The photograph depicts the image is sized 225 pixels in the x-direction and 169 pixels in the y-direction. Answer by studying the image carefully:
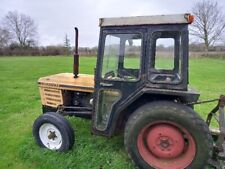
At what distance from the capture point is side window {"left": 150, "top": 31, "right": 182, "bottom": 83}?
3.52 metres

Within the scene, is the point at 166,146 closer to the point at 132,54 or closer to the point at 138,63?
the point at 138,63

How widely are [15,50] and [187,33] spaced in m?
44.4

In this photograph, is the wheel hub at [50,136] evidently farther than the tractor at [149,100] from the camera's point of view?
Yes

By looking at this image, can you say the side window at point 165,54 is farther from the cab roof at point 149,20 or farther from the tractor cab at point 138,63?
the cab roof at point 149,20

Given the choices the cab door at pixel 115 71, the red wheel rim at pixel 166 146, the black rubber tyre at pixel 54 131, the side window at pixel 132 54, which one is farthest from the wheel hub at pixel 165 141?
the black rubber tyre at pixel 54 131

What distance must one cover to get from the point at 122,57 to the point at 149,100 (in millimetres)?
822

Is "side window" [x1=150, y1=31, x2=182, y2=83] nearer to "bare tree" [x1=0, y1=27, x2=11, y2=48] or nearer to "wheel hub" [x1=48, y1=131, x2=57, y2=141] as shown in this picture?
"wheel hub" [x1=48, y1=131, x2=57, y2=141]

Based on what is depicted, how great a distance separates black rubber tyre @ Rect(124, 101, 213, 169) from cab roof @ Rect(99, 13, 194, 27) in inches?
39.6

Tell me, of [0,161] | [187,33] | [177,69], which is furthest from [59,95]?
[187,33]

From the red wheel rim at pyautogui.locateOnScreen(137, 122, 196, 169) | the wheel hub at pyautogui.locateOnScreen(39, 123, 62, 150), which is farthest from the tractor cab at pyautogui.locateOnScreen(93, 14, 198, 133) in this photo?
the wheel hub at pyautogui.locateOnScreen(39, 123, 62, 150)

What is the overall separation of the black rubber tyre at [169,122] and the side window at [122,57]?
51cm

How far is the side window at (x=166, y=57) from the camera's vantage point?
352 cm

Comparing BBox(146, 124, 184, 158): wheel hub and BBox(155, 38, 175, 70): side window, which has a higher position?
BBox(155, 38, 175, 70): side window

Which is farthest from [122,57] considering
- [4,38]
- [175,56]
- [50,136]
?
[4,38]
